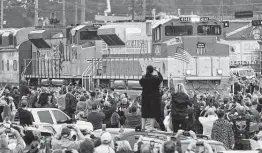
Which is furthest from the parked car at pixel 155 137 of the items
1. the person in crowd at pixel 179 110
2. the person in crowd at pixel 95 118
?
the person in crowd at pixel 95 118

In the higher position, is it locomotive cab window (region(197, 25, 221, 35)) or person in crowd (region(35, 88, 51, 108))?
locomotive cab window (region(197, 25, 221, 35))

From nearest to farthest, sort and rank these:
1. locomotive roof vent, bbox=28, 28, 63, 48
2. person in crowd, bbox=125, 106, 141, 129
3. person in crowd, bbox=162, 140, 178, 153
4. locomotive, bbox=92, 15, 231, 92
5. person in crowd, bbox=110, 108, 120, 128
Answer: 1. person in crowd, bbox=162, 140, 178, 153
2. person in crowd, bbox=125, 106, 141, 129
3. person in crowd, bbox=110, 108, 120, 128
4. locomotive, bbox=92, 15, 231, 92
5. locomotive roof vent, bbox=28, 28, 63, 48

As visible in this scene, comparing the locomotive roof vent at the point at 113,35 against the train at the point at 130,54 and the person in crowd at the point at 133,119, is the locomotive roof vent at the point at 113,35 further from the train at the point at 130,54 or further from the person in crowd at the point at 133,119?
the person in crowd at the point at 133,119

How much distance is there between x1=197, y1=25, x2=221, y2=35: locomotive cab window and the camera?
3409 centimetres

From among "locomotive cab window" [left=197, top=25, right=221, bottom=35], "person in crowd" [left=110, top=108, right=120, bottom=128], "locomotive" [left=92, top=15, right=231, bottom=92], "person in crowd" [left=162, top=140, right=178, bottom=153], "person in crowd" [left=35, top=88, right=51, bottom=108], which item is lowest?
"person in crowd" [left=110, top=108, right=120, bottom=128]

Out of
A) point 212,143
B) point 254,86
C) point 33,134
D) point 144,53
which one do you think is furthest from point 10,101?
point 254,86

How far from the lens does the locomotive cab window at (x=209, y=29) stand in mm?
34094

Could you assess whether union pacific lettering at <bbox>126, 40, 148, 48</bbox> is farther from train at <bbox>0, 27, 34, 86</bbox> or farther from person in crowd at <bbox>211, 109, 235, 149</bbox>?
person in crowd at <bbox>211, 109, 235, 149</bbox>

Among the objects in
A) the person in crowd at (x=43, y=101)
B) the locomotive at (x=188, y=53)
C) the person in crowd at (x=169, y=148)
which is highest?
the locomotive at (x=188, y=53)

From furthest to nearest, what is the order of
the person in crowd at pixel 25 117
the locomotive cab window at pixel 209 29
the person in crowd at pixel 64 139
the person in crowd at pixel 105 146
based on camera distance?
the locomotive cab window at pixel 209 29
the person in crowd at pixel 25 117
the person in crowd at pixel 64 139
the person in crowd at pixel 105 146

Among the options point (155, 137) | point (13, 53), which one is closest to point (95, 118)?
point (155, 137)

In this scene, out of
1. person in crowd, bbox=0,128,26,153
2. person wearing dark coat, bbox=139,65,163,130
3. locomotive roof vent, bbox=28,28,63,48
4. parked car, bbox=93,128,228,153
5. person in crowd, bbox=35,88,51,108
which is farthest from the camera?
locomotive roof vent, bbox=28,28,63,48

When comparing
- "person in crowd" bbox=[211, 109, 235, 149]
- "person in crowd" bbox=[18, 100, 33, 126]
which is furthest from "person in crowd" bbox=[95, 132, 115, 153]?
"person in crowd" bbox=[18, 100, 33, 126]

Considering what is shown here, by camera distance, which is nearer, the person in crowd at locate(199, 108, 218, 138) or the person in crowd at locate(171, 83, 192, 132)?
the person in crowd at locate(171, 83, 192, 132)
